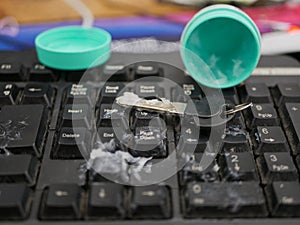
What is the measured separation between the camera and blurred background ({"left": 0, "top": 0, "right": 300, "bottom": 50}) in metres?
0.54

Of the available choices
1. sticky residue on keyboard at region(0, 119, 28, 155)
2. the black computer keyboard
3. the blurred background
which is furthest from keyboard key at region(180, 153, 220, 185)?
the blurred background

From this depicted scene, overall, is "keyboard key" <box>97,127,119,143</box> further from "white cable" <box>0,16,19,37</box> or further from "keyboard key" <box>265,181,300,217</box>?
"white cable" <box>0,16,19,37</box>

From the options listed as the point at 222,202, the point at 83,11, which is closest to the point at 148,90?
the point at 222,202

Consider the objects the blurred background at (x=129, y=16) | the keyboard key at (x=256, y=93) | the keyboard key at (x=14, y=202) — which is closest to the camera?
the keyboard key at (x=14, y=202)

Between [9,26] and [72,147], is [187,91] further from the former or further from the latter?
[9,26]

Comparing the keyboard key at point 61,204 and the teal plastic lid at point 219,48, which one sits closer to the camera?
the keyboard key at point 61,204

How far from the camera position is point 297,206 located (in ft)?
0.97

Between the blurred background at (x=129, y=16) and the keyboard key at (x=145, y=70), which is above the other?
the blurred background at (x=129, y=16)

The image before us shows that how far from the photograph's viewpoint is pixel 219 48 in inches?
16.7

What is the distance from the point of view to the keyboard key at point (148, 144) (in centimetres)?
33

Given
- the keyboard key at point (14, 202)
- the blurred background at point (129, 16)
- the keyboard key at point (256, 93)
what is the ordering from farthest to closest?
the blurred background at point (129, 16), the keyboard key at point (256, 93), the keyboard key at point (14, 202)

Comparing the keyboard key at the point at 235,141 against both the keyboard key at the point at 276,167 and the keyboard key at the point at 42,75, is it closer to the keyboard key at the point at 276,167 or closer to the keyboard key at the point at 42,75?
the keyboard key at the point at 276,167

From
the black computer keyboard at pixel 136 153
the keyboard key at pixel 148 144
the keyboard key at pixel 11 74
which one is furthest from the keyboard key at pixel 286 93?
the keyboard key at pixel 11 74

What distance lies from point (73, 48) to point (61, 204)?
21 centimetres
